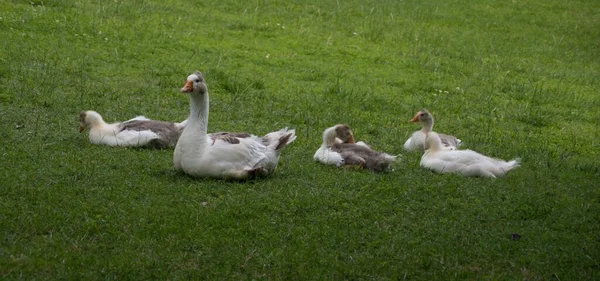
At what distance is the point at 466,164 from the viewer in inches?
439

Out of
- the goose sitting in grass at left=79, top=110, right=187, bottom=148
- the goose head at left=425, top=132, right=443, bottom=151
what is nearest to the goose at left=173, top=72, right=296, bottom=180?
the goose sitting in grass at left=79, top=110, right=187, bottom=148

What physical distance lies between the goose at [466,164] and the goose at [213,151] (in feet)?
6.50

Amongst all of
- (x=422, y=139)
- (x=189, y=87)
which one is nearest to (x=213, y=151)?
(x=189, y=87)

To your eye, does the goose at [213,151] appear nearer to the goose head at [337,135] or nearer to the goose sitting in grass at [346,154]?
the goose sitting in grass at [346,154]

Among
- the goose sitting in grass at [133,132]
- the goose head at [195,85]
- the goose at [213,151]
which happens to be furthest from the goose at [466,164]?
the goose sitting in grass at [133,132]

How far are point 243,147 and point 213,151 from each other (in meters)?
0.37

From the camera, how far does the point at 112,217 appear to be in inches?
337

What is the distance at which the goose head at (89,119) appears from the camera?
12.0m

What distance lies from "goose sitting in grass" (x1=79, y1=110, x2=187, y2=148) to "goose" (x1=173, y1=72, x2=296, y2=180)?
140 centimetres

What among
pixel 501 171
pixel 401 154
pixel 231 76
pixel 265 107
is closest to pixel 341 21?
pixel 231 76

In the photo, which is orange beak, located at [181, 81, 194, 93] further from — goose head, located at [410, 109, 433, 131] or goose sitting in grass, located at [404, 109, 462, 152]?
goose head, located at [410, 109, 433, 131]

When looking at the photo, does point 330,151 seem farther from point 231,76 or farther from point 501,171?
point 231,76

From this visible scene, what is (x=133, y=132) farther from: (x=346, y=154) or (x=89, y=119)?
(x=346, y=154)

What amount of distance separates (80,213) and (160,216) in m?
0.71
